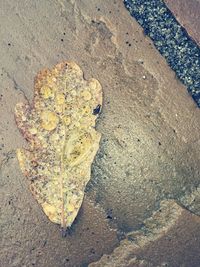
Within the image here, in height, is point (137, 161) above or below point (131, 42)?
below

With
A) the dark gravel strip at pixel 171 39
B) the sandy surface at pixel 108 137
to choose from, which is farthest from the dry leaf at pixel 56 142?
the dark gravel strip at pixel 171 39

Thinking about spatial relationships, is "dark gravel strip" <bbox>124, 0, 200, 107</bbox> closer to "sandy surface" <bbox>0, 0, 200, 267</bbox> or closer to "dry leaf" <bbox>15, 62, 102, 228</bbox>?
"sandy surface" <bbox>0, 0, 200, 267</bbox>

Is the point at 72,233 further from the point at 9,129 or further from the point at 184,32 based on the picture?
the point at 184,32

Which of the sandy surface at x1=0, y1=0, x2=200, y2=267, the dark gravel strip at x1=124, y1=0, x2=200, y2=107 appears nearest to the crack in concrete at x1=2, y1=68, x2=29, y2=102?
the sandy surface at x1=0, y1=0, x2=200, y2=267

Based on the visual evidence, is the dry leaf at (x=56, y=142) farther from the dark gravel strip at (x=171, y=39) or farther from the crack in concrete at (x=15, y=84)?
the dark gravel strip at (x=171, y=39)

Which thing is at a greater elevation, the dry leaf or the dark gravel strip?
the dark gravel strip

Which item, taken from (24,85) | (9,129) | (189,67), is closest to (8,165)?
(9,129)

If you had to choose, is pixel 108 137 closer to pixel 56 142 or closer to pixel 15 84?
pixel 56 142
